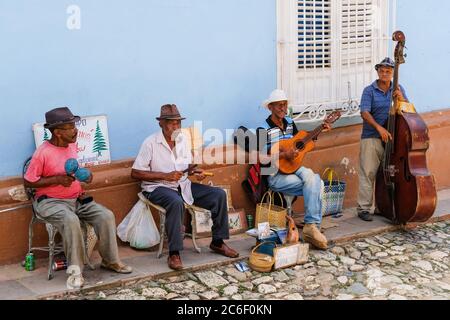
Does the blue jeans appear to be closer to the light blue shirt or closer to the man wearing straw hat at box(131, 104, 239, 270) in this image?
the man wearing straw hat at box(131, 104, 239, 270)

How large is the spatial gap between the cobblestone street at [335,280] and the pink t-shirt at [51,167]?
0.80 meters

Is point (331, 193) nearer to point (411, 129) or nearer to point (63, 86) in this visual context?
point (411, 129)

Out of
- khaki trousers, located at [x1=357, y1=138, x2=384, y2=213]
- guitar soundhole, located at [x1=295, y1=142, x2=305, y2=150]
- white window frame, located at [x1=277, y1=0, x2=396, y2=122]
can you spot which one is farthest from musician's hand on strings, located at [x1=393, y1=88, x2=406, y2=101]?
guitar soundhole, located at [x1=295, y1=142, x2=305, y2=150]

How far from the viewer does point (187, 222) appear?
21.5 ft

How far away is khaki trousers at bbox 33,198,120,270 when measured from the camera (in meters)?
5.36

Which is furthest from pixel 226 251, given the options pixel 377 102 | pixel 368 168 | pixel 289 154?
pixel 377 102

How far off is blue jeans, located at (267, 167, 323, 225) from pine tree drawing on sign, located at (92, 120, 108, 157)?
5.07 feet

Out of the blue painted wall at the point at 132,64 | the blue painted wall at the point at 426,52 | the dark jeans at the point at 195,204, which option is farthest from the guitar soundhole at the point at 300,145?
the blue painted wall at the point at 426,52

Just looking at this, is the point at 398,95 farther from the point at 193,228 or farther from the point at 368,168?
the point at 193,228

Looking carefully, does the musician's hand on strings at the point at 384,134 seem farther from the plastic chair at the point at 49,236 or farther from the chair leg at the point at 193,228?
the plastic chair at the point at 49,236

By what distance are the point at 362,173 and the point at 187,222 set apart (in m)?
1.88

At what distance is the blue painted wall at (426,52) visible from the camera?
8180 mm
